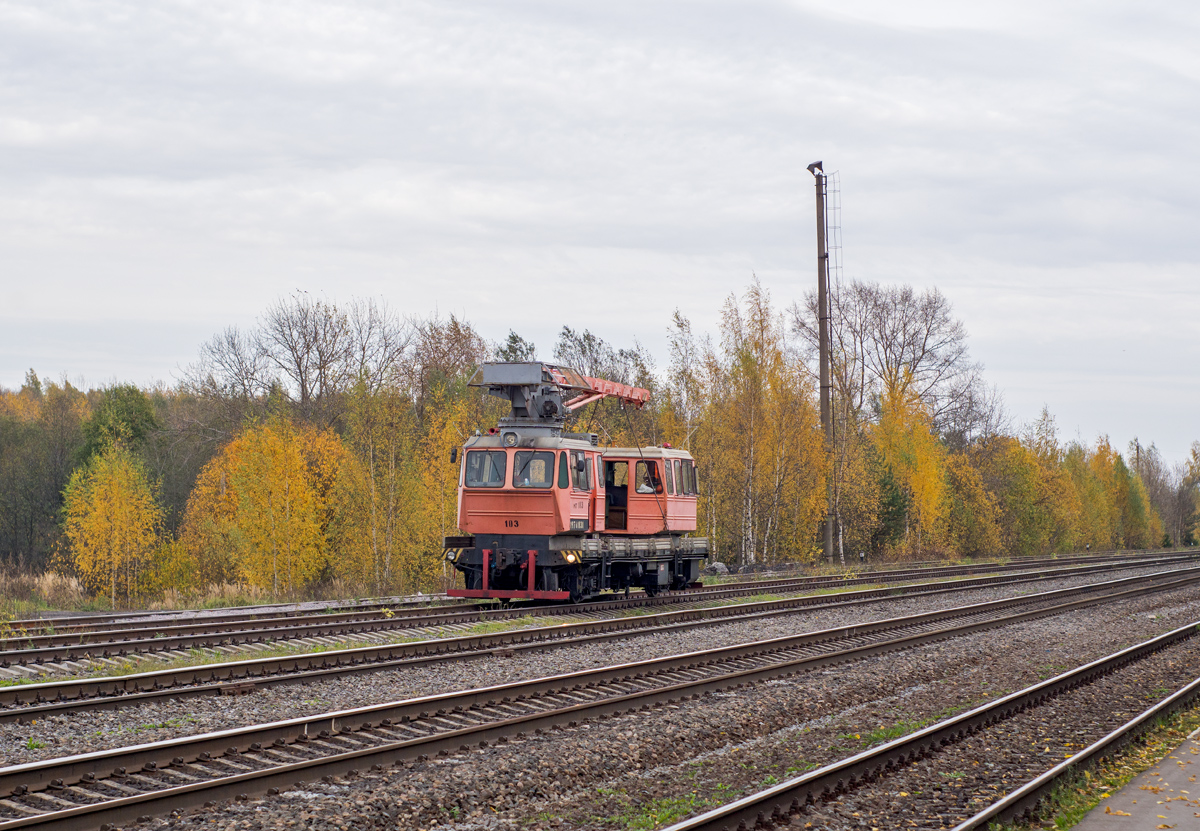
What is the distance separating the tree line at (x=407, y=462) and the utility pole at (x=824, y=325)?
143cm

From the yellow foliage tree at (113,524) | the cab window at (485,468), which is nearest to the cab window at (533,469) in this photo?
the cab window at (485,468)

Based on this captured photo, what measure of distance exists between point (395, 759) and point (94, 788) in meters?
2.12

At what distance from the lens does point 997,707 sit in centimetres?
1053

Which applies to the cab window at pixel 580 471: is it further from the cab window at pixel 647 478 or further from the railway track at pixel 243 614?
the railway track at pixel 243 614

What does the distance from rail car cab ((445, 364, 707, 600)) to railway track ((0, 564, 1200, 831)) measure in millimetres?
6511

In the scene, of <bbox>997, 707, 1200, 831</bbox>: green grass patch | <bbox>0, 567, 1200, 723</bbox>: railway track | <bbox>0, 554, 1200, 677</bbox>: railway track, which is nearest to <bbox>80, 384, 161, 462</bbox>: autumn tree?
<bbox>0, 554, 1200, 677</bbox>: railway track

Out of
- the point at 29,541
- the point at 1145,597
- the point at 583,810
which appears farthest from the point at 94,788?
the point at 29,541

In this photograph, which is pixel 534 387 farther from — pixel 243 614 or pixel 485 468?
pixel 243 614

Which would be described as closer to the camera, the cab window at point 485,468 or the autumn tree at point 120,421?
the cab window at point 485,468

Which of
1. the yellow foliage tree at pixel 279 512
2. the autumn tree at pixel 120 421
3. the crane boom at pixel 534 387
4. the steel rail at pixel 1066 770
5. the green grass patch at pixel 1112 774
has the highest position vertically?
the autumn tree at pixel 120 421

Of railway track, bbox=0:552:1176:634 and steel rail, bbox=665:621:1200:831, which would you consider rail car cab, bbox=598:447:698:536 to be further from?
steel rail, bbox=665:621:1200:831

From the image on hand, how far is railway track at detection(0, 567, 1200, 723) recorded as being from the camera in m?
9.67

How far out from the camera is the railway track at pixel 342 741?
665 cm

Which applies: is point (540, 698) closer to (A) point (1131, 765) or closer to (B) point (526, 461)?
(A) point (1131, 765)
